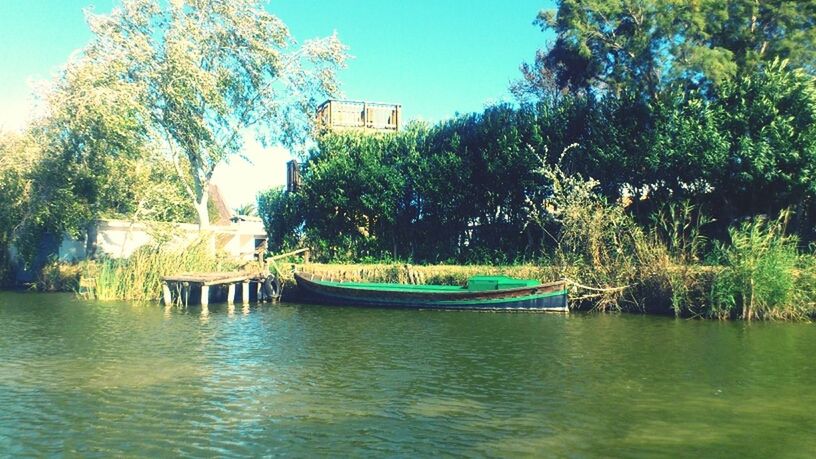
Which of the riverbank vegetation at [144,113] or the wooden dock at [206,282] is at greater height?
the riverbank vegetation at [144,113]

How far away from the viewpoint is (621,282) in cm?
2217

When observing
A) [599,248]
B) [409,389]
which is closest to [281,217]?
[599,248]

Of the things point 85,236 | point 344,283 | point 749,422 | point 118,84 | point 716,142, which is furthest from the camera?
point 85,236

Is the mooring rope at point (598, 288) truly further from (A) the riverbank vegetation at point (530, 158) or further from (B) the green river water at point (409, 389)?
(B) the green river water at point (409, 389)

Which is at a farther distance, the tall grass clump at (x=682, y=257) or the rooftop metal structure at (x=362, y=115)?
the rooftop metal structure at (x=362, y=115)

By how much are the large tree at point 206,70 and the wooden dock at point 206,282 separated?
20.2ft

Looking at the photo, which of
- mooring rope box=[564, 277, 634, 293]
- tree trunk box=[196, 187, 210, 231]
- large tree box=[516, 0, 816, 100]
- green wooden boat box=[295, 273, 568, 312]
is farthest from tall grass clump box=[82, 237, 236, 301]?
large tree box=[516, 0, 816, 100]

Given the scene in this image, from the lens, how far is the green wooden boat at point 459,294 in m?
22.1

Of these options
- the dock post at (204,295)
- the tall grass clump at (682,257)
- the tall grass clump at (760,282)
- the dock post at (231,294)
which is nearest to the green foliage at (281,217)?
the dock post at (231,294)

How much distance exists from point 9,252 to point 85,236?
4.01m

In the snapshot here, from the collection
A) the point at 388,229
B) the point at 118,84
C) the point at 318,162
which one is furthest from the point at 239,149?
the point at 388,229

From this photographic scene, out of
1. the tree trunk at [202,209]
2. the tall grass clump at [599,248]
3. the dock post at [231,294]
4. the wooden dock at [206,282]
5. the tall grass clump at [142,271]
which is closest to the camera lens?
the tall grass clump at [599,248]

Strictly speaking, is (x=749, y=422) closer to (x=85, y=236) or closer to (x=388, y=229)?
(x=388, y=229)

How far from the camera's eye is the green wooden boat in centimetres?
2209
